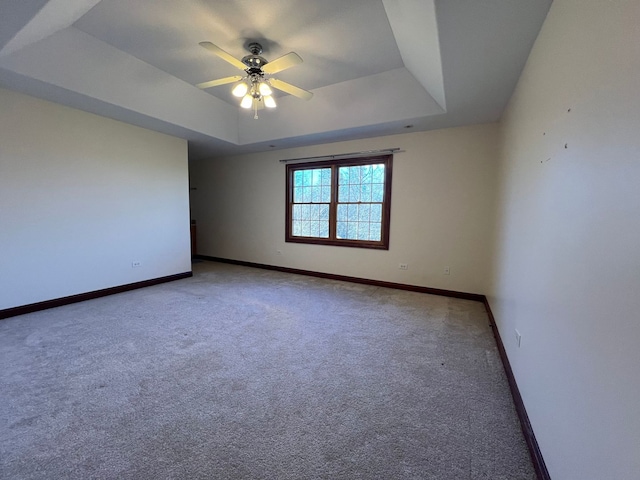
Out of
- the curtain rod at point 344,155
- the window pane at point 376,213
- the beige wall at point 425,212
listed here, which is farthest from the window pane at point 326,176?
the window pane at point 376,213

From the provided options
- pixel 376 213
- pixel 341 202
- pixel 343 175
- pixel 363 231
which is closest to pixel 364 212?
pixel 376 213

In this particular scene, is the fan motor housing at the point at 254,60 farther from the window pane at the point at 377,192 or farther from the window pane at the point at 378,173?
the window pane at the point at 377,192

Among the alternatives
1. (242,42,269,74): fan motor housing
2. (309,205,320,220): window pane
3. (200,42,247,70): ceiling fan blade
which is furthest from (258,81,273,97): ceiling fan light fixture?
(309,205,320,220): window pane

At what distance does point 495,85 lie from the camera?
2629mm

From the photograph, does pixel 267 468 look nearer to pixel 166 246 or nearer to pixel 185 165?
pixel 166 246

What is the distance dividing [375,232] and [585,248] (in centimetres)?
359

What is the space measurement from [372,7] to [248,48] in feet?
4.41

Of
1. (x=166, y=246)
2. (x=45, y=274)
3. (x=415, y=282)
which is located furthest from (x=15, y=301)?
(x=415, y=282)

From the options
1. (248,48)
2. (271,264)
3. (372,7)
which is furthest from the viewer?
(271,264)

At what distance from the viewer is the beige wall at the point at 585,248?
78 cm

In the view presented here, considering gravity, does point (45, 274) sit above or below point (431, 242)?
below

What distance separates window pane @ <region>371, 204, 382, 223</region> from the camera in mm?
4555

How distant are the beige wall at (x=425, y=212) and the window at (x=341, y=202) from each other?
0.16m

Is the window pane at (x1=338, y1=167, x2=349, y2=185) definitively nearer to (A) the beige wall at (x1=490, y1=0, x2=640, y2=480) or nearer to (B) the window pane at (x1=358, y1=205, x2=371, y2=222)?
(B) the window pane at (x1=358, y1=205, x2=371, y2=222)
